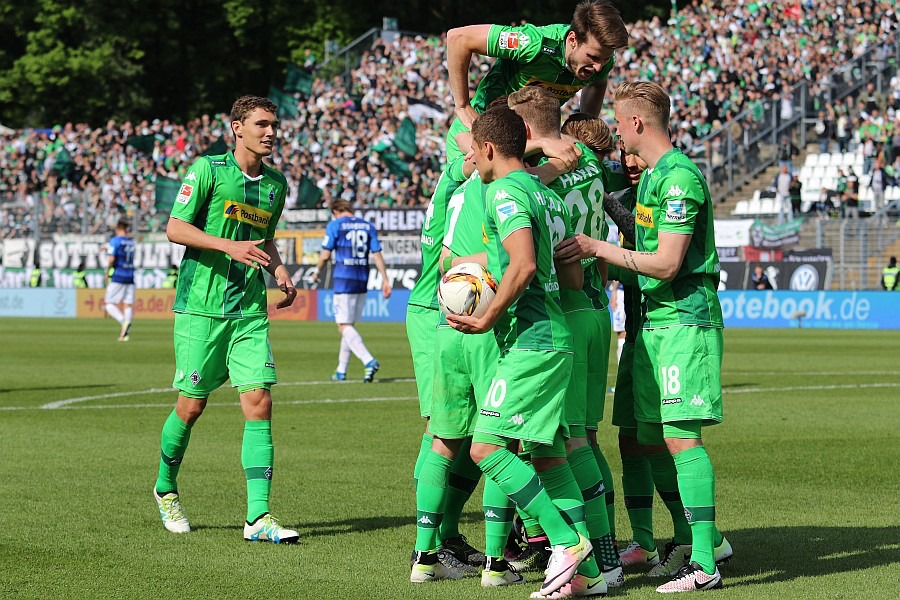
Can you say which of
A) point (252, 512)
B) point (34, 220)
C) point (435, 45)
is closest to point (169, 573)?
point (252, 512)

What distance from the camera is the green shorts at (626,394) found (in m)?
6.45

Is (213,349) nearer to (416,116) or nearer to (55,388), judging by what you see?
(55,388)

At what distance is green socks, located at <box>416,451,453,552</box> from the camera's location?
20.2ft

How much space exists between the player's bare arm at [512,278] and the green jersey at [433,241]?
3.90 feet

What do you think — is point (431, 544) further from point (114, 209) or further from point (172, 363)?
point (114, 209)

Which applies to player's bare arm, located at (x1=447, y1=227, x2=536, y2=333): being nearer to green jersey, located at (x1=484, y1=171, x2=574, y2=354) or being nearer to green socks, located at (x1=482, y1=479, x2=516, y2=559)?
green jersey, located at (x1=484, y1=171, x2=574, y2=354)

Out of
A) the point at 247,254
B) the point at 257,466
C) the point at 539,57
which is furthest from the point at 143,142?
the point at 539,57

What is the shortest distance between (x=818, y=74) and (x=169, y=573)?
35657mm

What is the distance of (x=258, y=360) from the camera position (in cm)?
752

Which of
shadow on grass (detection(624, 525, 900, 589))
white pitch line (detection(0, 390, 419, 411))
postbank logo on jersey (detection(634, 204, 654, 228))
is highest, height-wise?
postbank logo on jersey (detection(634, 204, 654, 228))

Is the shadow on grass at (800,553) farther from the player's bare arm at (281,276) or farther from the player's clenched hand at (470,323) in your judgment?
the player's bare arm at (281,276)

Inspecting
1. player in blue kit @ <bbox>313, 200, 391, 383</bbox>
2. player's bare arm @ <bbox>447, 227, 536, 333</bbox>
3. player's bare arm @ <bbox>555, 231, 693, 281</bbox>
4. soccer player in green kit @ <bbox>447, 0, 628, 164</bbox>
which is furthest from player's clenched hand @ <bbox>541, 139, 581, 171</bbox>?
player in blue kit @ <bbox>313, 200, 391, 383</bbox>

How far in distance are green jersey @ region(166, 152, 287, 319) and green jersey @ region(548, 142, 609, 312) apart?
85.2 inches

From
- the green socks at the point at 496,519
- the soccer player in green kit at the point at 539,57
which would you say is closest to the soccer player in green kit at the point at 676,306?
the soccer player in green kit at the point at 539,57
